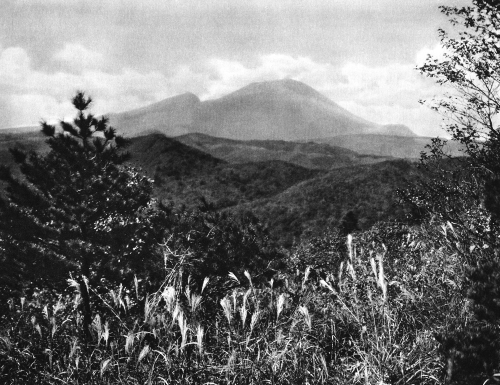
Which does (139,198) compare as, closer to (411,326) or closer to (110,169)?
(110,169)

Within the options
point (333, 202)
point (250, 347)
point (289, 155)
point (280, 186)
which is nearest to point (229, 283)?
point (250, 347)

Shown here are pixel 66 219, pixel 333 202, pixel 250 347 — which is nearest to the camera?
pixel 250 347

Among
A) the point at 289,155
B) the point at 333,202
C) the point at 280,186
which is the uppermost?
the point at 289,155

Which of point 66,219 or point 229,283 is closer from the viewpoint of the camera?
point 229,283

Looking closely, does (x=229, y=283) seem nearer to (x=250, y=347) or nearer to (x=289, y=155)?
(x=250, y=347)

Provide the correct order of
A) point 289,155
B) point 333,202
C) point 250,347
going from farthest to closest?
point 289,155, point 333,202, point 250,347

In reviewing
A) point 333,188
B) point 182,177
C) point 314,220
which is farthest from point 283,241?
point 182,177

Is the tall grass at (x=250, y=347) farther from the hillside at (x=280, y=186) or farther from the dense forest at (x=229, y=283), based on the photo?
the hillside at (x=280, y=186)

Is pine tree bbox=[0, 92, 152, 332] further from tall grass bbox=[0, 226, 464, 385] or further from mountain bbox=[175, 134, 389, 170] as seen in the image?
mountain bbox=[175, 134, 389, 170]
